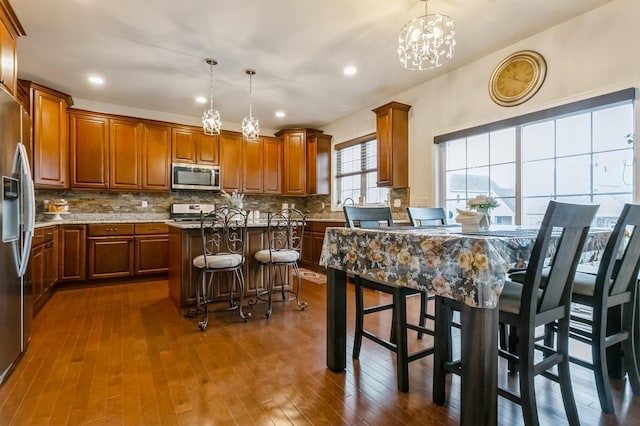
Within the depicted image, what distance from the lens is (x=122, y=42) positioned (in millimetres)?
3068

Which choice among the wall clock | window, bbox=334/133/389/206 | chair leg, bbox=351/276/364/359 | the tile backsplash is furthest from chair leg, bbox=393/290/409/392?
window, bbox=334/133/389/206

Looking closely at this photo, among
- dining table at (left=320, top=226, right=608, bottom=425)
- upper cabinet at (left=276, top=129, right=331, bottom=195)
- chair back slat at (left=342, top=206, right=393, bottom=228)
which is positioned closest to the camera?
dining table at (left=320, top=226, right=608, bottom=425)

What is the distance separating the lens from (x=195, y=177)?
5219 millimetres

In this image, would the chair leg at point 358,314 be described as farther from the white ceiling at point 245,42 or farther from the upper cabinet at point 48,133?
the upper cabinet at point 48,133

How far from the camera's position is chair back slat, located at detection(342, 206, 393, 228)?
217 cm

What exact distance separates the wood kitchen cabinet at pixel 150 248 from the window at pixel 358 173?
9.77 ft

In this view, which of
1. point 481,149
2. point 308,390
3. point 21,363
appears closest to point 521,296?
point 308,390

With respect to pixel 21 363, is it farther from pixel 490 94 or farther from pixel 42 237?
pixel 490 94

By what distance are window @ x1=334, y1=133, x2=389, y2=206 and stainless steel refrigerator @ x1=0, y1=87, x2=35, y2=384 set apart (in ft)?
12.8

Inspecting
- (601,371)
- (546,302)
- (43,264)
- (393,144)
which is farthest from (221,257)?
(601,371)

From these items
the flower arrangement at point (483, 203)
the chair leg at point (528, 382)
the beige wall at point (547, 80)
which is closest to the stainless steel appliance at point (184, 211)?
the beige wall at point (547, 80)

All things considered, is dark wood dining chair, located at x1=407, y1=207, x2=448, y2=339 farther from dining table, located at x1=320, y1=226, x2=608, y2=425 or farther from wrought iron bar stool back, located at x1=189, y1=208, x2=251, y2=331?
wrought iron bar stool back, located at x1=189, y1=208, x2=251, y2=331

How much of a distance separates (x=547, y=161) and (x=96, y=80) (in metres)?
5.20

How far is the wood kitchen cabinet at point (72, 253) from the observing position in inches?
161
